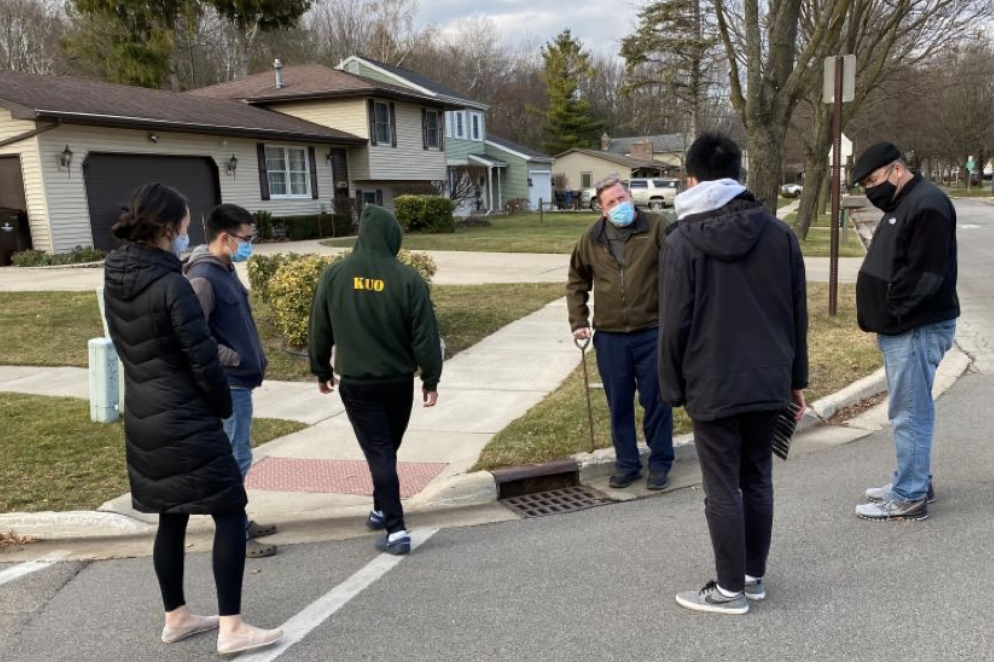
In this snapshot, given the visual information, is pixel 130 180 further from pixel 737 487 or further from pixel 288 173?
pixel 737 487

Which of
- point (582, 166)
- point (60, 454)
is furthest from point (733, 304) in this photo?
point (582, 166)

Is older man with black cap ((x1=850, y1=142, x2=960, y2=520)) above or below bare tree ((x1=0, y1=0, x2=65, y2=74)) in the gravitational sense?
below

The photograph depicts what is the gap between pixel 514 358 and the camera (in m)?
8.83

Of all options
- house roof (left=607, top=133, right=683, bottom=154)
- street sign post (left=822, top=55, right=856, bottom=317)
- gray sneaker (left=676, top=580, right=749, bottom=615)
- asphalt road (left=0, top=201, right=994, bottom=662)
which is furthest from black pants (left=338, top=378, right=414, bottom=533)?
house roof (left=607, top=133, right=683, bottom=154)

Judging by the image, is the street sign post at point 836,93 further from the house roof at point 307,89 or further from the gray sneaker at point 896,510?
the house roof at point 307,89

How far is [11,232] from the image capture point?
1798cm

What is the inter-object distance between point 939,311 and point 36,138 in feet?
61.8

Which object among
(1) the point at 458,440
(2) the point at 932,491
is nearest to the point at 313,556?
(1) the point at 458,440

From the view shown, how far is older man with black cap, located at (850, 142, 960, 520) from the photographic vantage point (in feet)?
13.4

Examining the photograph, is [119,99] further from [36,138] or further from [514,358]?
[514,358]

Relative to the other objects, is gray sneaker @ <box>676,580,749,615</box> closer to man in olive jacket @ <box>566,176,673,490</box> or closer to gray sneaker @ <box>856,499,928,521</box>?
gray sneaker @ <box>856,499,928,521</box>

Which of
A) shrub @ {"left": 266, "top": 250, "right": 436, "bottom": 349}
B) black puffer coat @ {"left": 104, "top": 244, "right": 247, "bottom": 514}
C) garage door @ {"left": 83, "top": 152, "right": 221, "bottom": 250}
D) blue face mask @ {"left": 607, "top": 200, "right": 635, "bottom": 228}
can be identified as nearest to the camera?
black puffer coat @ {"left": 104, "top": 244, "right": 247, "bottom": 514}

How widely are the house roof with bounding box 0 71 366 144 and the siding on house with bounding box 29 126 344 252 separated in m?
0.50

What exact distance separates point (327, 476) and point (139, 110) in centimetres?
1861
